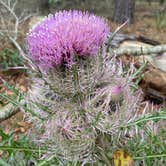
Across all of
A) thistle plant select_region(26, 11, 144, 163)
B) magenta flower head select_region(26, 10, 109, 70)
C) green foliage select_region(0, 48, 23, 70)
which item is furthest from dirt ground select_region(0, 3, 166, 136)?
magenta flower head select_region(26, 10, 109, 70)

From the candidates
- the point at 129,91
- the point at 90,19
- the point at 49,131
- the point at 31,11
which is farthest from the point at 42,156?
the point at 31,11

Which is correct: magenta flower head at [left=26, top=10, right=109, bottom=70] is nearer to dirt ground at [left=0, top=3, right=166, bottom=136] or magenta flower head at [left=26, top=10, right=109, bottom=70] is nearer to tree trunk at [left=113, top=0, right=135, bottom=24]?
dirt ground at [left=0, top=3, right=166, bottom=136]

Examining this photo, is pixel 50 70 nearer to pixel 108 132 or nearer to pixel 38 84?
pixel 38 84

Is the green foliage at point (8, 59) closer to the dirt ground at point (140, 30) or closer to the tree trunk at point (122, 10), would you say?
the dirt ground at point (140, 30)

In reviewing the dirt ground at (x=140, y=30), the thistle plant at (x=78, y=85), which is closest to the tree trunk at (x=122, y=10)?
the dirt ground at (x=140, y=30)

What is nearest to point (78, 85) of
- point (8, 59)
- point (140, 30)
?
point (8, 59)

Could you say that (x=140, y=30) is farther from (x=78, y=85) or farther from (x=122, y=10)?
(x=78, y=85)
